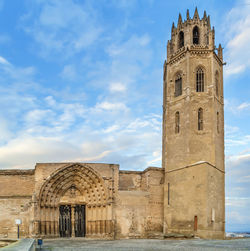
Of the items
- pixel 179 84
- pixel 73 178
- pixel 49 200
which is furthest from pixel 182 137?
pixel 49 200

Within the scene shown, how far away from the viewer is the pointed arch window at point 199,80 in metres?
25.1

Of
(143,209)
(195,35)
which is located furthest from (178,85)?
(143,209)

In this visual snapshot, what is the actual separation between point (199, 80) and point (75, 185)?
37.8 feet

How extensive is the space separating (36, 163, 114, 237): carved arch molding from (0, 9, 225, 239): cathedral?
0.06m

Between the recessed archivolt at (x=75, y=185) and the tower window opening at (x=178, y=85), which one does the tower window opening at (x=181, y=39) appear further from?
the recessed archivolt at (x=75, y=185)

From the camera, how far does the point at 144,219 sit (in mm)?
23953

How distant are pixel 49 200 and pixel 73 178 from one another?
2.25m

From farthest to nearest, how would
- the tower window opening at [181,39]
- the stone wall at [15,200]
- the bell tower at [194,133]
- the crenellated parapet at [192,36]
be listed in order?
the tower window opening at [181,39] < the crenellated parapet at [192,36] < the stone wall at [15,200] < the bell tower at [194,133]

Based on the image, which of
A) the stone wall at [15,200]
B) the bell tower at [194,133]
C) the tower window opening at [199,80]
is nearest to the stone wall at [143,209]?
the bell tower at [194,133]

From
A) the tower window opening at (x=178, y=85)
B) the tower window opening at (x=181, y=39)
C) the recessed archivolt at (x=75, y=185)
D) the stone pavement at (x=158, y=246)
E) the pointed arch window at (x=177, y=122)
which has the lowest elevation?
the stone pavement at (x=158, y=246)

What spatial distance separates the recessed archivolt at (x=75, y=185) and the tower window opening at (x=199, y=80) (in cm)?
931

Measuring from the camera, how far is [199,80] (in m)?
25.2

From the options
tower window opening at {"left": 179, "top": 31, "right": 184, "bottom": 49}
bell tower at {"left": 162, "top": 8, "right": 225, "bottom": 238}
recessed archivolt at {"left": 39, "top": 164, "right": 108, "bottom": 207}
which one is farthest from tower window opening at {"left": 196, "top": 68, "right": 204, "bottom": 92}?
recessed archivolt at {"left": 39, "top": 164, "right": 108, "bottom": 207}

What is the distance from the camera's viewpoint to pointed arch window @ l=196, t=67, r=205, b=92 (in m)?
25.1
